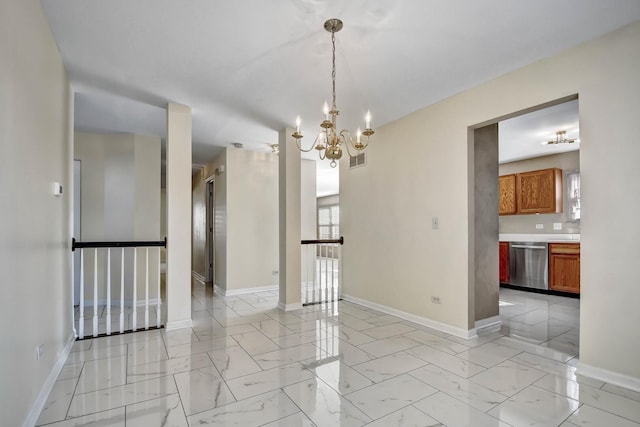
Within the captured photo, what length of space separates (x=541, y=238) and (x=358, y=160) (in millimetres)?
3981

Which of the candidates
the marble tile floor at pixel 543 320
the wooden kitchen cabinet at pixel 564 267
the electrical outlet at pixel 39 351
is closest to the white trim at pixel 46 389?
the electrical outlet at pixel 39 351

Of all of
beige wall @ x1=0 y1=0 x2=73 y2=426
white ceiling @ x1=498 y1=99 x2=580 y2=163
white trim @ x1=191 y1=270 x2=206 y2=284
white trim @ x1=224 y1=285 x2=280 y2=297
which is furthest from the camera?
white trim @ x1=191 y1=270 x2=206 y2=284

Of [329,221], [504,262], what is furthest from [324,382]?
[329,221]

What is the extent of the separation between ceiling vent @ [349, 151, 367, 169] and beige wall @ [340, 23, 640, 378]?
0.09 metres

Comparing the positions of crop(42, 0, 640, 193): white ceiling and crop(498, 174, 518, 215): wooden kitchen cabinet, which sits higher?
crop(42, 0, 640, 193): white ceiling

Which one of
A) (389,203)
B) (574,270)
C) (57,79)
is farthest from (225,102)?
(574,270)

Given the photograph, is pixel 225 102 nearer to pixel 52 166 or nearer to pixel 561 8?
pixel 52 166

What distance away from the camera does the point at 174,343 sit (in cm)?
308

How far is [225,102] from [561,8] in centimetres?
306

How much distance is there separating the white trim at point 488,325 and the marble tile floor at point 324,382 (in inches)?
5.1

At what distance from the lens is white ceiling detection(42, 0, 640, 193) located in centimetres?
203

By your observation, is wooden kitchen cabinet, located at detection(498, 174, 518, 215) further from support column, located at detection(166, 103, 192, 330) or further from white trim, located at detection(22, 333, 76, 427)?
white trim, located at detection(22, 333, 76, 427)

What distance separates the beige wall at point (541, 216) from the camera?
18.2ft

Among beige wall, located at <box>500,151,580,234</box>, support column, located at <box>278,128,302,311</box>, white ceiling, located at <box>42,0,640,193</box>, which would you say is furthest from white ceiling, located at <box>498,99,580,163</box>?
support column, located at <box>278,128,302,311</box>
